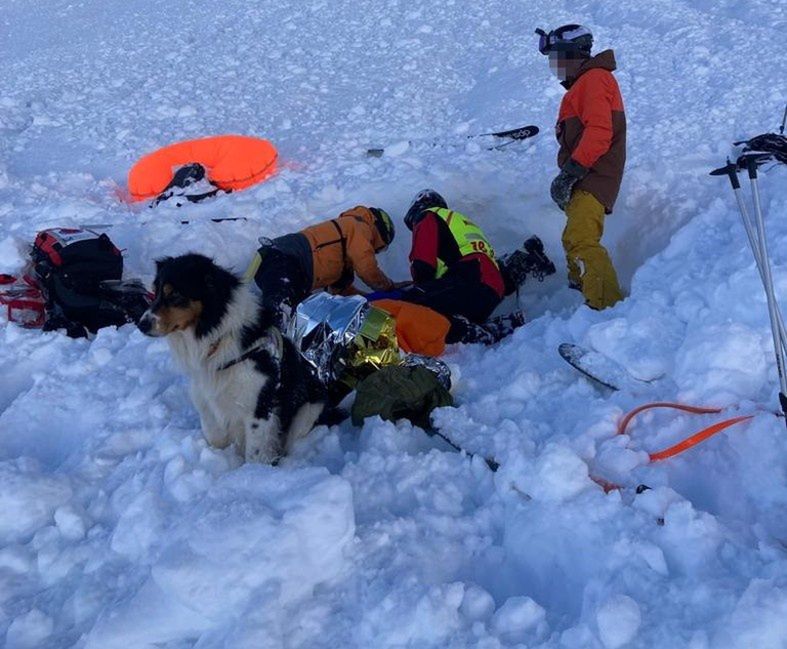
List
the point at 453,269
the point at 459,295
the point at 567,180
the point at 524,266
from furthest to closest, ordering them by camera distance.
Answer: the point at 524,266 → the point at 453,269 → the point at 459,295 → the point at 567,180

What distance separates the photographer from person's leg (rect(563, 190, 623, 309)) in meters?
4.73

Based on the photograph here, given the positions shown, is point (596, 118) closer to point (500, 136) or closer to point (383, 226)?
point (383, 226)

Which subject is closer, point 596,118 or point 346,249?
point 596,118

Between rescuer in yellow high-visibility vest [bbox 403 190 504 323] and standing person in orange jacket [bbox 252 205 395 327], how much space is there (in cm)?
39

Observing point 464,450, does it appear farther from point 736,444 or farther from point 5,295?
point 5,295

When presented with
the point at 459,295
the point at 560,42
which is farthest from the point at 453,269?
the point at 560,42

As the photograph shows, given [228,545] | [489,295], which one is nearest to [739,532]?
[228,545]

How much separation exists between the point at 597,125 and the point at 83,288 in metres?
3.85

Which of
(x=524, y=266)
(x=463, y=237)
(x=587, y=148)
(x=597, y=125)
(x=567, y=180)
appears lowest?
(x=524, y=266)

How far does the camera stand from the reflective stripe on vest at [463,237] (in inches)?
222

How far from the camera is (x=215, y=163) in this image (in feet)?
24.7

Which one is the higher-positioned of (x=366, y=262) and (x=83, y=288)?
(x=83, y=288)

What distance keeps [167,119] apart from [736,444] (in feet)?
27.8

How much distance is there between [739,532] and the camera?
8.20ft
